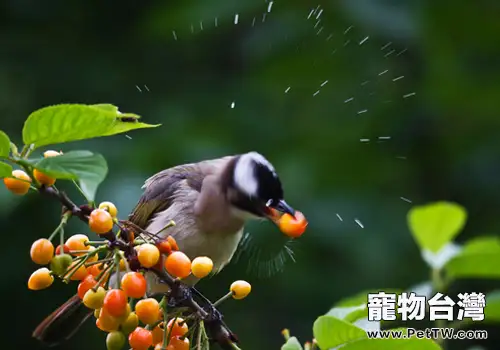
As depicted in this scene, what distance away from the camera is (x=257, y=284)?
16.1 feet

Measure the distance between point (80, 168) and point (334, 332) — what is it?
1.78 feet

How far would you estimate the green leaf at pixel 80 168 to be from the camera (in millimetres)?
1246

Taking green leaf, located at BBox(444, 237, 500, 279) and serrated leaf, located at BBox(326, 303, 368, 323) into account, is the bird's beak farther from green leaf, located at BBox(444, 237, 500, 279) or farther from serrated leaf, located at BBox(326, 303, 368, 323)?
green leaf, located at BBox(444, 237, 500, 279)

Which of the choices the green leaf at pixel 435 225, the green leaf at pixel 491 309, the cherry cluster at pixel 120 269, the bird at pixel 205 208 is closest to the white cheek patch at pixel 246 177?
the bird at pixel 205 208

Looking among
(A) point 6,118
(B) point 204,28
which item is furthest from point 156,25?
(A) point 6,118

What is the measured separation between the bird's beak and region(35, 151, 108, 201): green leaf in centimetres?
46

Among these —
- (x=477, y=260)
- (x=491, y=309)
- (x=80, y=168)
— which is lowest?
(x=491, y=309)

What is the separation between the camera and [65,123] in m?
1.31

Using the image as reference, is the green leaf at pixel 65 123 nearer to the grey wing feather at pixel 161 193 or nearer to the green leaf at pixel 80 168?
the green leaf at pixel 80 168

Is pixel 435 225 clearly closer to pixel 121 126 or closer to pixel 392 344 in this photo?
pixel 392 344

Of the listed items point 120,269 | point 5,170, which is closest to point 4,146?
point 5,170

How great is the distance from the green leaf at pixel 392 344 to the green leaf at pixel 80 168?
1.61 ft

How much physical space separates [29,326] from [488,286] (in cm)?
274

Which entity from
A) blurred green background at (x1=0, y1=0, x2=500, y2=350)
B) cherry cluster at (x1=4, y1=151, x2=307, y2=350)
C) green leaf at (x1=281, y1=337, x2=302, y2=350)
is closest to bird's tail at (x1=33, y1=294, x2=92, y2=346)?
cherry cluster at (x1=4, y1=151, x2=307, y2=350)
